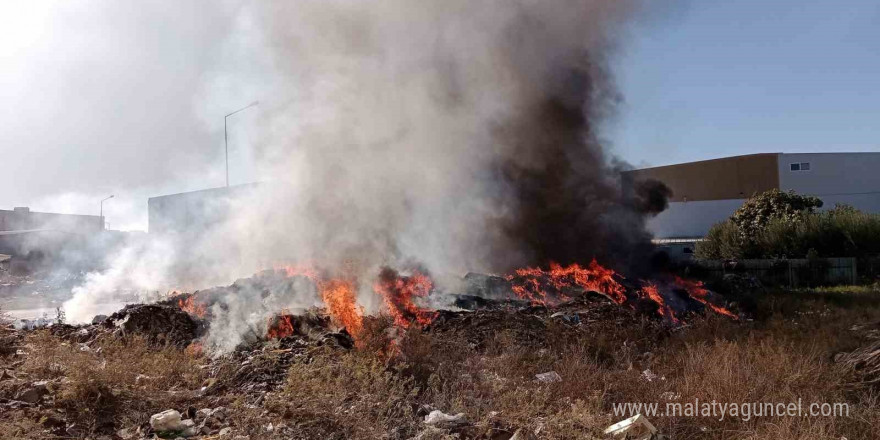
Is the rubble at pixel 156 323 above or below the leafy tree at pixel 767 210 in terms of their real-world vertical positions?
below

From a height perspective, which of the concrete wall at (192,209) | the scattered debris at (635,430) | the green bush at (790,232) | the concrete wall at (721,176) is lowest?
the scattered debris at (635,430)

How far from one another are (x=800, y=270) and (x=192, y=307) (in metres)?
19.1

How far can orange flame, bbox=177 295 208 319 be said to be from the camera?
12.1 m

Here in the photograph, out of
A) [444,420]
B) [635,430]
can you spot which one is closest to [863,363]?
[635,430]

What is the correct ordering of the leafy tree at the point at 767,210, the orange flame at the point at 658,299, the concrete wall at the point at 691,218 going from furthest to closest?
the concrete wall at the point at 691,218 < the leafy tree at the point at 767,210 < the orange flame at the point at 658,299

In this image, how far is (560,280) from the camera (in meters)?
15.5

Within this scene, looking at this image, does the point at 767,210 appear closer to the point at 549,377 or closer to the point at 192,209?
the point at 549,377

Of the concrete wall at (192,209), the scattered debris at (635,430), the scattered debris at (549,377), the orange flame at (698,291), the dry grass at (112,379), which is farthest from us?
the concrete wall at (192,209)

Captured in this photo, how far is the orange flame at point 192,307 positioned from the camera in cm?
1210

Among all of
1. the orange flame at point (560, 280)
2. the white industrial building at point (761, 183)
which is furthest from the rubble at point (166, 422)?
the white industrial building at point (761, 183)

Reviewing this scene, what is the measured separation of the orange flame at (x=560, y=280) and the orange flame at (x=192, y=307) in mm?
7174

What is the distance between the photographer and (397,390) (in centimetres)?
658

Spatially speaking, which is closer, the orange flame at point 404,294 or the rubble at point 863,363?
the rubble at point 863,363

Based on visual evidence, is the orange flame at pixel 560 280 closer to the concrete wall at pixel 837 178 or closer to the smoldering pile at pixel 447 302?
the smoldering pile at pixel 447 302
